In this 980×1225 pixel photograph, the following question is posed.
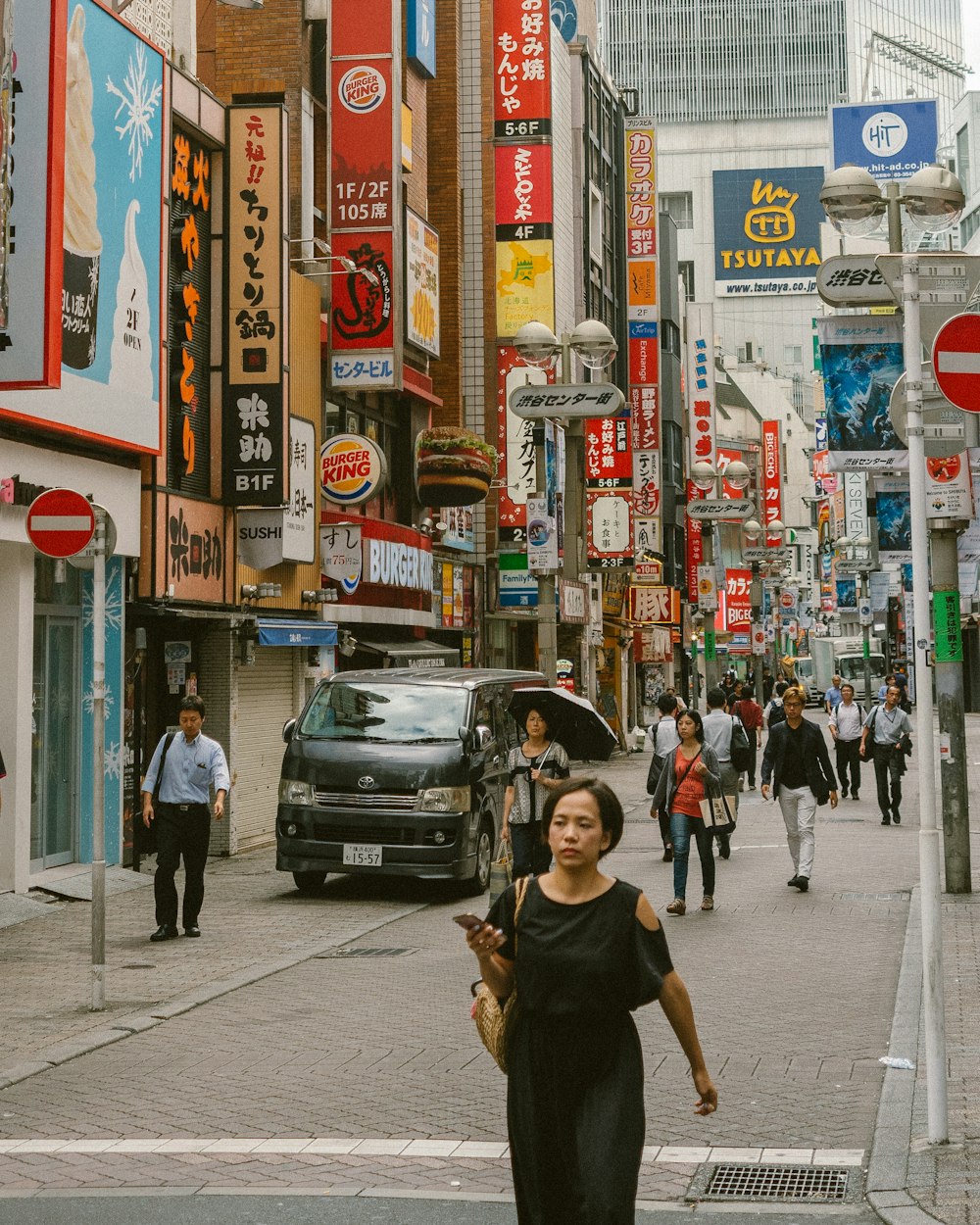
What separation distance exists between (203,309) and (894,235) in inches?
343

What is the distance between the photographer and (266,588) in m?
20.1

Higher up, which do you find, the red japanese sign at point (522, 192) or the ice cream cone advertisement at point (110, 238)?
the red japanese sign at point (522, 192)

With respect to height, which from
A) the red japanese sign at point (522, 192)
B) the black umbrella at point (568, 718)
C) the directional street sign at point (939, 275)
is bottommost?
the black umbrella at point (568, 718)

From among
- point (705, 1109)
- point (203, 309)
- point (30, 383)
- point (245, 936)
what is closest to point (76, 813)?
point (245, 936)

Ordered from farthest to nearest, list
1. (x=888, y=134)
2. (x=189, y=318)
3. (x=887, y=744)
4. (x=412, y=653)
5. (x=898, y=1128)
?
(x=412, y=653), (x=887, y=744), (x=888, y=134), (x=189, y=318), (x=898, y=1128)

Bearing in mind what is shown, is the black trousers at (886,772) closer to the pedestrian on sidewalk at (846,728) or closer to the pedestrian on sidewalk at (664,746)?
the pedestrian on sidewalk at (846,728)

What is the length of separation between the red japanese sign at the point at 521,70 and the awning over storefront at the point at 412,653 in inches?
467

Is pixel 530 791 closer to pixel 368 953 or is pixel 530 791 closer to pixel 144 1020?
pixel 368 953

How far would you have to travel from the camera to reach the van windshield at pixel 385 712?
1598 cm

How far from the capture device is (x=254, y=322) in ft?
63.6

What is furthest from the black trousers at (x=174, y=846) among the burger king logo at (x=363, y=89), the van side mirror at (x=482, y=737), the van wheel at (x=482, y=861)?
the burger king logo at (x=363, y=89)

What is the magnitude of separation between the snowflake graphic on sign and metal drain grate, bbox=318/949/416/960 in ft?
26.8

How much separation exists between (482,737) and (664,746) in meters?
4.42

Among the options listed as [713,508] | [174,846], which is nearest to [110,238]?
[174,846]
